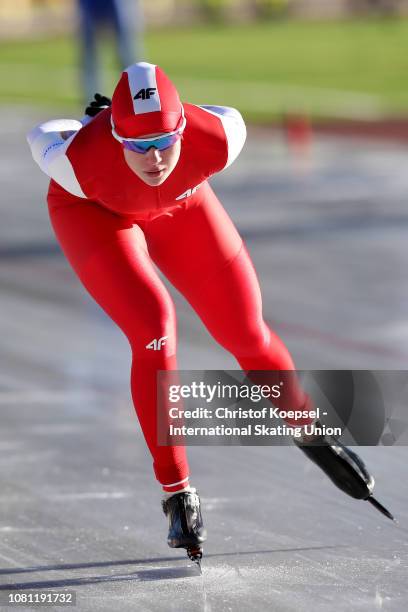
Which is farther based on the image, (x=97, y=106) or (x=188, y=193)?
(x=97, y=106)

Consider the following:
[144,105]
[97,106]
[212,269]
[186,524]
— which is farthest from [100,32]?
[186,524]

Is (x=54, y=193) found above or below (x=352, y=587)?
above

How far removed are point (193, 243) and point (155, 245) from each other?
0.17 m

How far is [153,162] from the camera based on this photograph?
4508 millimetres

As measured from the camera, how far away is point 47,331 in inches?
314

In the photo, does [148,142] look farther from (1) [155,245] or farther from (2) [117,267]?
(1) [155,245]

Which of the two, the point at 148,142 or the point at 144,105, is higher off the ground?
the point at 144,105

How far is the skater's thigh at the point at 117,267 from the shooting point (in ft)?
15.0

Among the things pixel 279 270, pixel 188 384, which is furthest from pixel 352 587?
pixel 279 270

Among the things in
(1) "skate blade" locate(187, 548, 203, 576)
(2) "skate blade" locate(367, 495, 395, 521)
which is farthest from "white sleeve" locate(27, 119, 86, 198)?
Answer: (2) "skate blade" locate(367, 495, 395, 521)

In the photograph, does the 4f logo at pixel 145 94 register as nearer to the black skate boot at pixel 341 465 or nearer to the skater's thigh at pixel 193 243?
the skater's thigh at pixel 193 243

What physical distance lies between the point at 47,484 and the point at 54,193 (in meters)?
1.38

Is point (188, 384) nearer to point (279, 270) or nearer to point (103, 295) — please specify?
point (103, 295)

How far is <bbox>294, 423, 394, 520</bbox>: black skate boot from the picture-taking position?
→ 507cm
